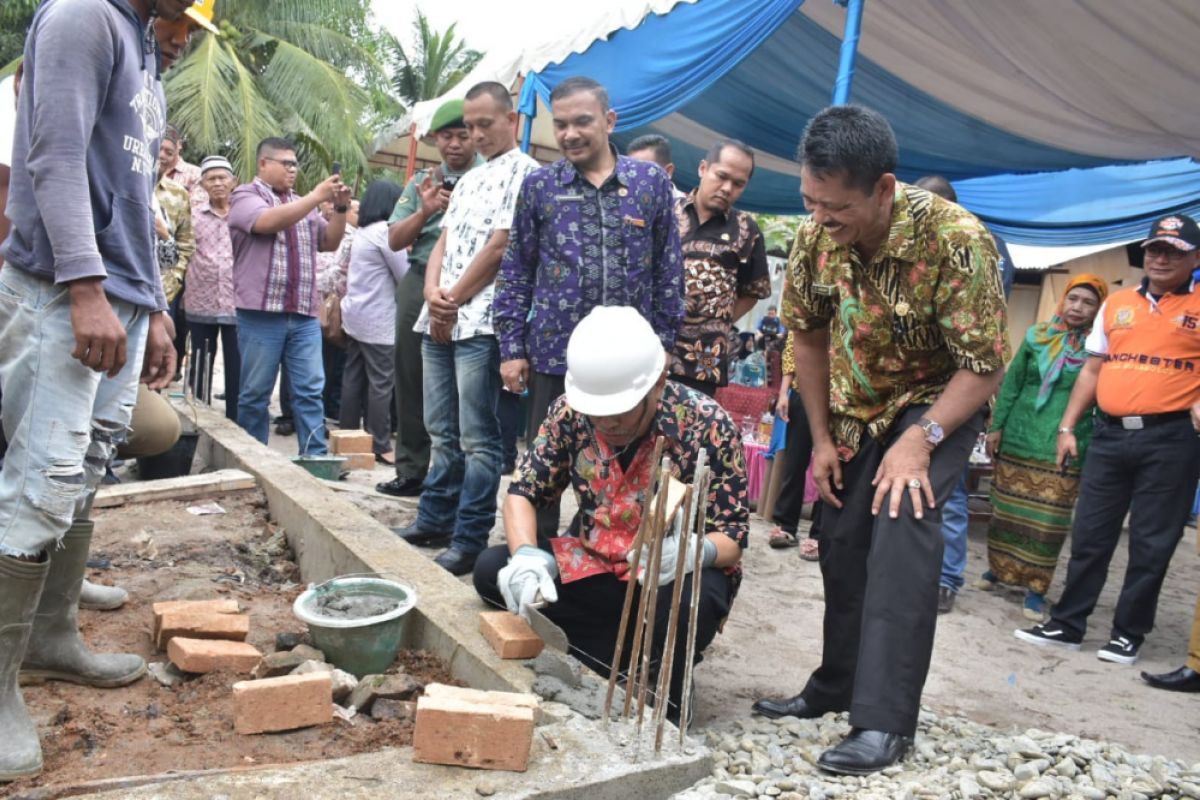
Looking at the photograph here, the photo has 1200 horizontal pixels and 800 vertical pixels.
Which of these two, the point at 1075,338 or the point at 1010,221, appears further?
the point at 1010,221

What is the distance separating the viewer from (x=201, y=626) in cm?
277

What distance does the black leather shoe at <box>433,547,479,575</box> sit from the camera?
12.6 feet

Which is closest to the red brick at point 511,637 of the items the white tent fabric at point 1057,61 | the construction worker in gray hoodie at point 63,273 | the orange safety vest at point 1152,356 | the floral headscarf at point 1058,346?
the construction worker in gray hoodie at point 63,273

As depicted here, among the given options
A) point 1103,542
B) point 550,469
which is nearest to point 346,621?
point 550,469

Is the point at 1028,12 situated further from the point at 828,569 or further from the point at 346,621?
the point at 346,621

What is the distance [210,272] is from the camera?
6297 millimetres

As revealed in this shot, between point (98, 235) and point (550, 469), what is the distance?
137 centimetres

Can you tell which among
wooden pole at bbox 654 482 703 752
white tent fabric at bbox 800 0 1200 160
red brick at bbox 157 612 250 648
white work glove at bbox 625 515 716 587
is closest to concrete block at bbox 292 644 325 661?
red brick at bbox 157 612 250 648

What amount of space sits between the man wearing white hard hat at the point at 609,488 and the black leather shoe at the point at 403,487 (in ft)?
8.40

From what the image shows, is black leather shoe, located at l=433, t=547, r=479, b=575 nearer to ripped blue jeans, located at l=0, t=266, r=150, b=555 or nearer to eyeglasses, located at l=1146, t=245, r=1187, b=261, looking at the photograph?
ripped blue jeans, located at l=0, t=266, r=150, b=555

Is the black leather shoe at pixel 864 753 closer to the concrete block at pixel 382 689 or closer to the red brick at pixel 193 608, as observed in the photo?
the concrete block at pixel 382 689

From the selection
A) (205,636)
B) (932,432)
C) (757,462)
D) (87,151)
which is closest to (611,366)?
(932,432)

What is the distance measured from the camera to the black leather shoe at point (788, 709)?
289 centimetres

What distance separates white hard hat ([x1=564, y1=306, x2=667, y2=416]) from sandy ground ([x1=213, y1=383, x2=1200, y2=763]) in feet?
3.59
